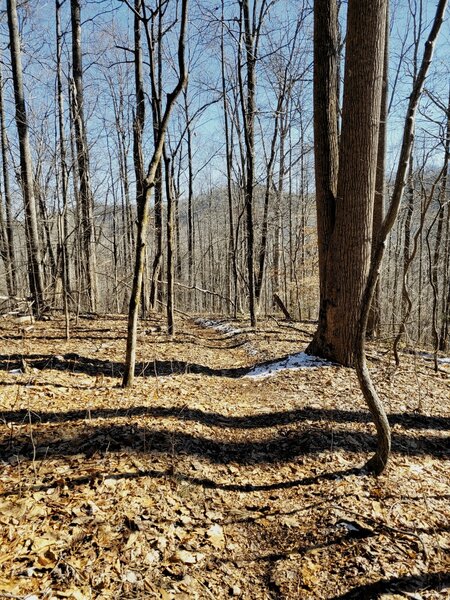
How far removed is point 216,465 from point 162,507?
0.79 meters

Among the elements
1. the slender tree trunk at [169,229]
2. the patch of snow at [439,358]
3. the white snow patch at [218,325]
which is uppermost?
the slender tree trunk at [169,229]

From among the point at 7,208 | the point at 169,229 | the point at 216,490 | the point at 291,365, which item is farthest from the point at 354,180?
the point at 7,208

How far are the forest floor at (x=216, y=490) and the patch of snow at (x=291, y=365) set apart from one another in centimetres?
38

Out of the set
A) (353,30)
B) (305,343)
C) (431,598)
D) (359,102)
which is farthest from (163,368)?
(353,30)

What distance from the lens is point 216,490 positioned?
9.89ft

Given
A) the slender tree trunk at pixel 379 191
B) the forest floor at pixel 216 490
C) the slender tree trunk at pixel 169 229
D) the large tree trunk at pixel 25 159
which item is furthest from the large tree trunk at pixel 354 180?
the large tree trunk at pixel 25 159

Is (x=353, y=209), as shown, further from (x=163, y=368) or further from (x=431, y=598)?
(x=431, y=598)

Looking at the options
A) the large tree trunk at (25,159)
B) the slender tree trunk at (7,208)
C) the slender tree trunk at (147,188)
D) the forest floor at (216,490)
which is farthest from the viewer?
the slender tree trunk at (7,208)

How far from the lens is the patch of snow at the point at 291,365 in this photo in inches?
230

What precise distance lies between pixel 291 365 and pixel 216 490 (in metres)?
3.28

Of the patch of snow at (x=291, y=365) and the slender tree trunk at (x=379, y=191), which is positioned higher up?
the slender tree trunk at (x=379, y=191)

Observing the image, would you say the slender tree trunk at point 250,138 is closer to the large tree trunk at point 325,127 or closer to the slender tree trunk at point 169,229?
the slender tree trunk at point 169,229

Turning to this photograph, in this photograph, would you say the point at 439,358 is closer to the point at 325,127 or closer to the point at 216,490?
the point at 325,127

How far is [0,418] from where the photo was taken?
365cm
